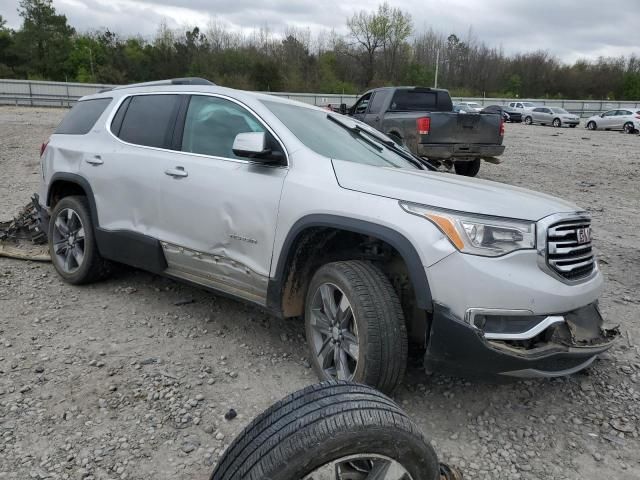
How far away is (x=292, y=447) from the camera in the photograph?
1.64 metres

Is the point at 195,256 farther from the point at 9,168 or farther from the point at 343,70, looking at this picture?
the point at 343,70

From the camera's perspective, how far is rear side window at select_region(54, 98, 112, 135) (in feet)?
14.9

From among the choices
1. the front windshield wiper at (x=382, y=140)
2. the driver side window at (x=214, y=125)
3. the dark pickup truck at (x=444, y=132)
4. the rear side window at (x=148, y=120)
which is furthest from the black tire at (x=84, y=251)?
the dark pickup truck at (x=444, y=132)

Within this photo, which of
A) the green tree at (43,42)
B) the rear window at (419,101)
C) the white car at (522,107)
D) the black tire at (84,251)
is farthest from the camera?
the green tree at (43,42)

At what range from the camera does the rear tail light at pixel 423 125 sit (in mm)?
9328

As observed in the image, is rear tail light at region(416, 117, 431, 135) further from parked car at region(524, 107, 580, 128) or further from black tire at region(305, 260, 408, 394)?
parked car at region(524, 107, 580, 128)

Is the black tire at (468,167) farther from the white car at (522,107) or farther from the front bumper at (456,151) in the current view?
the white car at (522,107)

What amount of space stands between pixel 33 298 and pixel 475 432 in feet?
12.0

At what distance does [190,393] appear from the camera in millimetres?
3025

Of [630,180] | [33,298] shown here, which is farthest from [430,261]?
[630,180]

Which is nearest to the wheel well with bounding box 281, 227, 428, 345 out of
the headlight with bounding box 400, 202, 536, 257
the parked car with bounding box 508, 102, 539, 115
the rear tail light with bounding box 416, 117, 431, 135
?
the headlight with bounding box 400, 202, 536, 257

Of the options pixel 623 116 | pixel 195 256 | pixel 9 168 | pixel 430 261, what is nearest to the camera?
pixel 430 261

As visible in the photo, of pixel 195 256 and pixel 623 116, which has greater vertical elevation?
pixel 623 116

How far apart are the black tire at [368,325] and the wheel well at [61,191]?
9.51 feet
